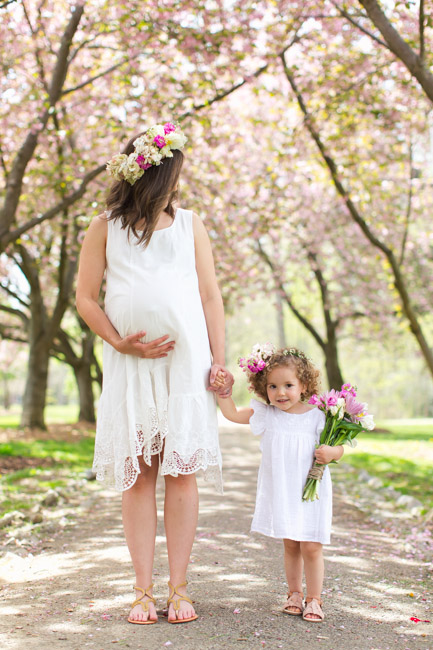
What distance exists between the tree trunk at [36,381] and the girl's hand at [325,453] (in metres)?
10.7

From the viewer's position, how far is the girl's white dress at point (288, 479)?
2.96 meters

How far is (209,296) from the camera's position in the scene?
3.16 metres

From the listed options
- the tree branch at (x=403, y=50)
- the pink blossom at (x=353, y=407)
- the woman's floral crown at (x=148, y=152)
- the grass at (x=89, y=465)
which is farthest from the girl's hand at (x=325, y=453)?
the tree branch at (x=403, y=50)

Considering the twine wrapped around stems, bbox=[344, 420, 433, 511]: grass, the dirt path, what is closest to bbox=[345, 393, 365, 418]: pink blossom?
the twine wrapped around stems

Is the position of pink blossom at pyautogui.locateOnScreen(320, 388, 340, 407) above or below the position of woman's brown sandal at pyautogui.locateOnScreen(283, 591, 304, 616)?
above

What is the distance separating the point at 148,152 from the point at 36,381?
1080 centimetres

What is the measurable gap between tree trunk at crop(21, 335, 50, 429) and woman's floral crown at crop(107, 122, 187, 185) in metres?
10.5

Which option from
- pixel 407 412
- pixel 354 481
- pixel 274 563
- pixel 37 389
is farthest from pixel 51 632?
pixel 407 412

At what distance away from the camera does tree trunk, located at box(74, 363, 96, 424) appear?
54.7 feet

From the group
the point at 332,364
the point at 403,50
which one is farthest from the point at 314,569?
the point at 332,364

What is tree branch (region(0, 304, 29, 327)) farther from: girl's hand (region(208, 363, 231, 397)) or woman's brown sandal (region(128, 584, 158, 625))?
woman's brown sandal (region(128, 584, 158, 625))

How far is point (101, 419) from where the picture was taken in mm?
2949

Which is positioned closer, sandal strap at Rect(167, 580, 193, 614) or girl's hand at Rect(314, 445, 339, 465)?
sandal strap at Rect(167, 580, 193, 614)

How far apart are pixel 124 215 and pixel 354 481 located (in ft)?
19.9
